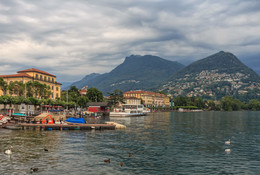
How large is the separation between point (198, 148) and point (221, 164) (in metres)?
8.57

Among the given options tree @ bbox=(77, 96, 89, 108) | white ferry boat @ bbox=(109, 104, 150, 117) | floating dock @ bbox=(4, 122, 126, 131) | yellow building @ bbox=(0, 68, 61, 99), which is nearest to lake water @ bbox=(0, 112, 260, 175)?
floating dock @ bbox=(4, 122, 126, 131)

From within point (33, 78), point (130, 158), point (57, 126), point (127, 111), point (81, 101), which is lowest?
point (130, 158)

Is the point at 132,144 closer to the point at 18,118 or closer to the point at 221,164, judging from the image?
the point at 221,164

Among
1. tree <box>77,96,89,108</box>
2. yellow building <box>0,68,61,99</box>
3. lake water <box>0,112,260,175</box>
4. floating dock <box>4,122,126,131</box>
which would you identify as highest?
yellow building <box>0,68,61,99</box>

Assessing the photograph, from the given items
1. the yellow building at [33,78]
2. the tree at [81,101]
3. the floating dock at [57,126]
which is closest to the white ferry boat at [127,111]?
the tree at [81,101]

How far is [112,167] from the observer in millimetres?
26172

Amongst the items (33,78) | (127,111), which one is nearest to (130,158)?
(33,78)

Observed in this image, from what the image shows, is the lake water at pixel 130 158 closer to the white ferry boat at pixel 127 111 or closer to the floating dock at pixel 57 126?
the floating dock at pixel 57 126

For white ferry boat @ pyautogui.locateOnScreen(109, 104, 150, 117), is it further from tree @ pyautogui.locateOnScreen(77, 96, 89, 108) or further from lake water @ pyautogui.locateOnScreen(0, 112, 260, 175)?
lake water @ pyautogui.locateOnScreen(0, 112, 260, 175)

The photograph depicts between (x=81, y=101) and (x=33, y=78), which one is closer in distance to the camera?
(x=33, y=78)

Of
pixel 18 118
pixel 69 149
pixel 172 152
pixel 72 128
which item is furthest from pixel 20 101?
pixel 172 152

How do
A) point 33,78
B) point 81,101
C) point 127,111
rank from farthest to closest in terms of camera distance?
point 81,101, point 127,111, point 33,78

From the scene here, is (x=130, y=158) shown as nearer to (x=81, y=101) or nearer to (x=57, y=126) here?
(x=57, y=126)

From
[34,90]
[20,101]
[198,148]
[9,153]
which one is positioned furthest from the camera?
[34,90]
